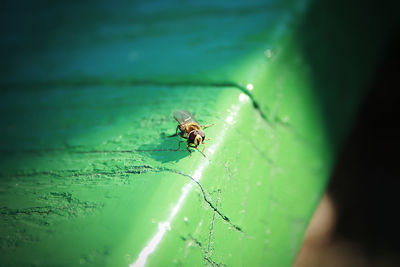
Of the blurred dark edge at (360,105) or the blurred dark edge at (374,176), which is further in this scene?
the blurred dark edge at (374,176)

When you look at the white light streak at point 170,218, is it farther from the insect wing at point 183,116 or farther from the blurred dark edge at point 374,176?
the blurred dark edge at point 374,176

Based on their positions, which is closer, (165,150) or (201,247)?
(201,247)

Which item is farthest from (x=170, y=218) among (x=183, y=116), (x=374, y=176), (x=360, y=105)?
(x=374, y=176)

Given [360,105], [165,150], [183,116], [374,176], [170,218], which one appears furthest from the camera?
[374,176]

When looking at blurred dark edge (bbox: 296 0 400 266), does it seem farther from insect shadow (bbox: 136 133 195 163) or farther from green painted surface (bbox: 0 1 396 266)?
insect shadow (bbox: 136 133 195 163)

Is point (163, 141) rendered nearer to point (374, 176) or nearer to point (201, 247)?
point (201, 247)

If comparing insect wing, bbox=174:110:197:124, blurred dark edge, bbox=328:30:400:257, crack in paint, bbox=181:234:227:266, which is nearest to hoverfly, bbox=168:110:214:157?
insect wing, bbox=174:110:197:124

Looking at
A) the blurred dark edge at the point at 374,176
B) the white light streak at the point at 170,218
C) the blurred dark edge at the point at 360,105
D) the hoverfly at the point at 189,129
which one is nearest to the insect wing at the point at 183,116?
the hoverfly at the point at 189,129
